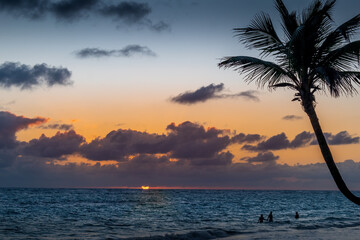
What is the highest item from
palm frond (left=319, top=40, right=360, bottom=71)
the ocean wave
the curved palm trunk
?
palm frond (left=319, top=40, right=360, bottom=71)

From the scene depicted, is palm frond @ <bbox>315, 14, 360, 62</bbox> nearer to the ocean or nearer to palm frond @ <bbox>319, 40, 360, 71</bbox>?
palm frond @ <bbox>319, 40, 360, 71</bbox>

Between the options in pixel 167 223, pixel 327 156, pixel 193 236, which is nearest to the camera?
pixel 327 156

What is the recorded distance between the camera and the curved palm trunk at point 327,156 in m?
6.85

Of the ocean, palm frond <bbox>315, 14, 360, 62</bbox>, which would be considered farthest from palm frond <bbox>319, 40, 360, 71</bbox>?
the ocean

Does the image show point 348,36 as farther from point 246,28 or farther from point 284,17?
point 246,28

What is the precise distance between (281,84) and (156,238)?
18.4 meters

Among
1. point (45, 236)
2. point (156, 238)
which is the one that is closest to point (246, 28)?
point (156, 238)

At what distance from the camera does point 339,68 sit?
7715 mm

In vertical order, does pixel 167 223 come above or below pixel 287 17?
below

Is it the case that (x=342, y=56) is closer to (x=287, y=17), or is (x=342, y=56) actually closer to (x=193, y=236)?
(x=287, y=17)

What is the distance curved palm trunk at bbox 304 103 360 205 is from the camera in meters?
6.85

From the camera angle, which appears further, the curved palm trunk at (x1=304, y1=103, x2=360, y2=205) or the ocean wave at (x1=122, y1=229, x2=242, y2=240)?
the ocean wave at (x1=122, y1=229, x2=242, y2=240)

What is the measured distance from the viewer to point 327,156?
7.00 metres

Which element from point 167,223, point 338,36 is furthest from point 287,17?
point 167,223
